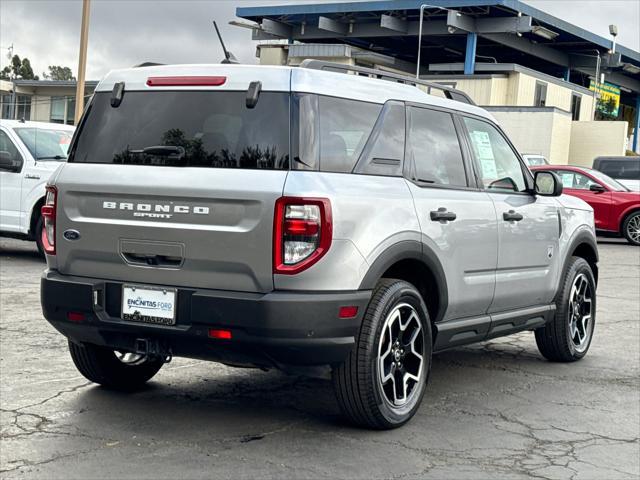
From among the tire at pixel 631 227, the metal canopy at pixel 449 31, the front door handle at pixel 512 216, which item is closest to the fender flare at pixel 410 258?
the front door handle at pixel 512 216

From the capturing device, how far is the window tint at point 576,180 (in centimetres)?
2197

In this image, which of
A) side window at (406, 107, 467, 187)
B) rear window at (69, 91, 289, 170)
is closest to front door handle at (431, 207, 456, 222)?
side window at (406, 107, 467, 187)

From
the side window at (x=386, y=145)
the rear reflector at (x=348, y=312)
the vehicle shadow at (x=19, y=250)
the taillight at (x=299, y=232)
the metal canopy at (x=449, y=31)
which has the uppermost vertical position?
the metal canopy at (x=449, y=31)

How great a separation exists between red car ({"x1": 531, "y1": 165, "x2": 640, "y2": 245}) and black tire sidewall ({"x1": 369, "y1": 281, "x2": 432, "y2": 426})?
16.0 metres

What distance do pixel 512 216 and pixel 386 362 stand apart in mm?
1734

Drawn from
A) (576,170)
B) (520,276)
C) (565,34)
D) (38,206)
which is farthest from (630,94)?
(520,276)

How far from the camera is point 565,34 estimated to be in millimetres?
56125

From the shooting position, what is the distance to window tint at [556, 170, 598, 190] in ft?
72.1

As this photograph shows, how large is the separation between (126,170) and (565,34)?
5363 cm

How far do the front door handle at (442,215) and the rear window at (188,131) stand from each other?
3.87ft

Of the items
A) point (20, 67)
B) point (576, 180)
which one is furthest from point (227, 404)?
point (20, 67)

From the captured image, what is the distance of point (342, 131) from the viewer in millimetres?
5562

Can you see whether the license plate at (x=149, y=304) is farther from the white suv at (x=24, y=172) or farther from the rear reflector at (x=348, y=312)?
the white suv at (x=24, y=172)

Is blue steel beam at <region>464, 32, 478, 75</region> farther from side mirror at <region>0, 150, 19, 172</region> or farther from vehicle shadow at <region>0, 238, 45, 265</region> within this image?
side mirror at <region>0, 150, 19, 172</region>
